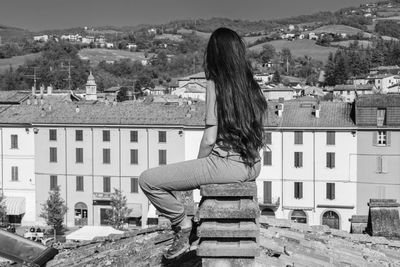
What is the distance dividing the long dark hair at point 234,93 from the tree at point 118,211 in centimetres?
3962

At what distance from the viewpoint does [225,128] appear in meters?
5.24

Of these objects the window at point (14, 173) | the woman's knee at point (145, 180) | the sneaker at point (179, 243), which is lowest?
the window at point (14, 173)

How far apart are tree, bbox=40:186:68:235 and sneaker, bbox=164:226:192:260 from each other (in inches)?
1557

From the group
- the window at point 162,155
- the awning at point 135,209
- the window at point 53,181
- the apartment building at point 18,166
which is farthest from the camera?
the apartment building at point 18,166

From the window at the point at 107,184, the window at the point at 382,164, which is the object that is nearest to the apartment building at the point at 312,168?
the window at the point at 382,164

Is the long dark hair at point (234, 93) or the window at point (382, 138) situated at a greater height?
the long dark hair at point (234, 93)

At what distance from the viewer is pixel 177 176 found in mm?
5293

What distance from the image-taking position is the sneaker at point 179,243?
574 centimetres

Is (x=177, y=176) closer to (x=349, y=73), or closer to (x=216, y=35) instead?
(x=216, y=35)

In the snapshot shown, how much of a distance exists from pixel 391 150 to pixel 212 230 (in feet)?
132

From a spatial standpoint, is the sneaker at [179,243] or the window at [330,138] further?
the window at [330,138]

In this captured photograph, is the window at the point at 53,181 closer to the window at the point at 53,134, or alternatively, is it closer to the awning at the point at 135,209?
the window at the point at 53,134

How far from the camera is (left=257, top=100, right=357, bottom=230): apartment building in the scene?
44.5m

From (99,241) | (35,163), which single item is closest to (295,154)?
(35,163)
